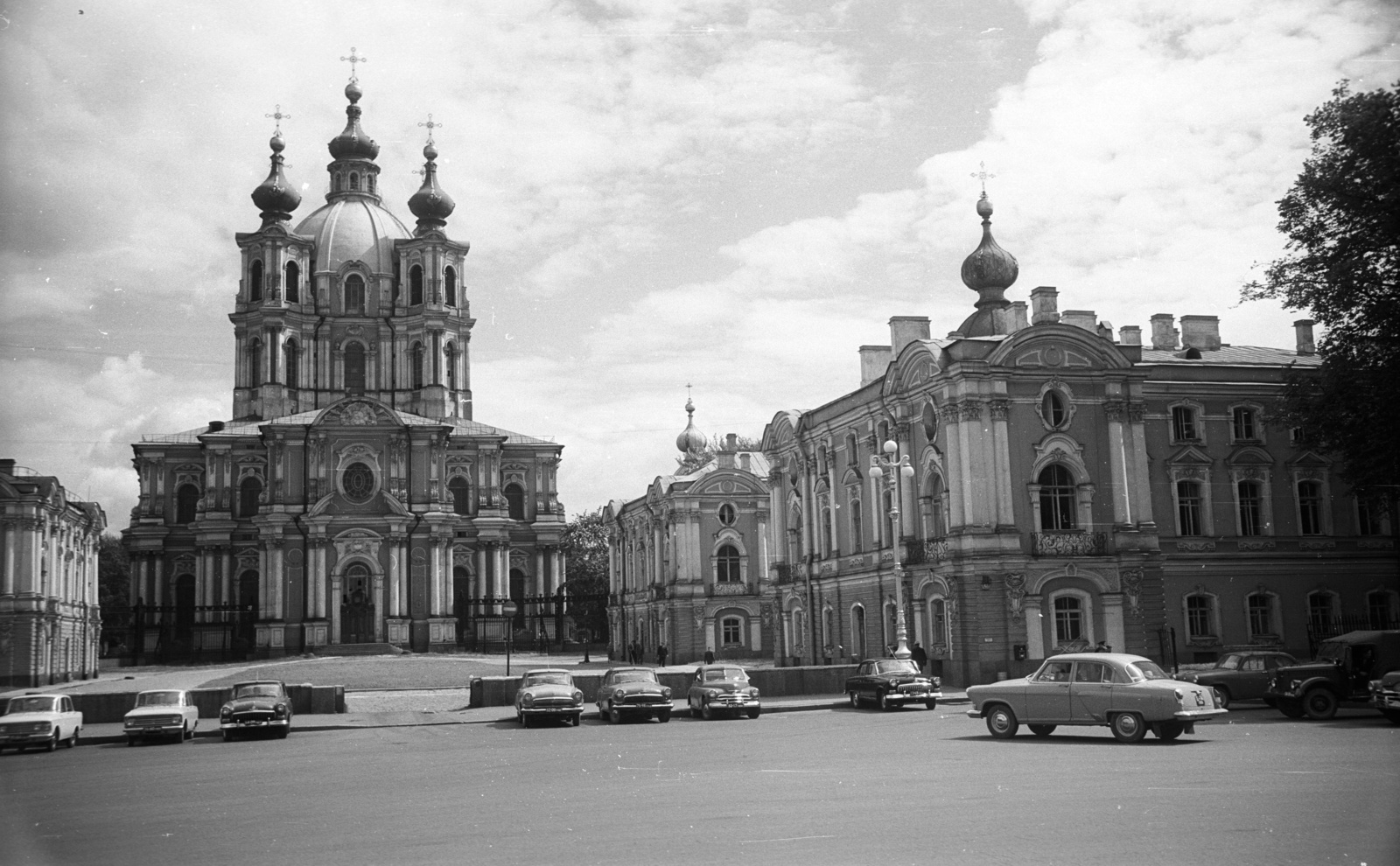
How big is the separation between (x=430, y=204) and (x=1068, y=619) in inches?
2360

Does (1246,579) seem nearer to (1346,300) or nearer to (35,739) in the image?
(1346,300)

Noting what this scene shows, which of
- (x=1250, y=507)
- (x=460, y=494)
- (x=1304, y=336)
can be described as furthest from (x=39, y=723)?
(x=460, y=494)

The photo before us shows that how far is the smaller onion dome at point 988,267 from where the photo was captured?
47094 mm

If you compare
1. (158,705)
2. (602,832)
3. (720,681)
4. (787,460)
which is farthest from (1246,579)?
(602,832)

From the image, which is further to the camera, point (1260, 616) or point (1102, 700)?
point (1260, 616)

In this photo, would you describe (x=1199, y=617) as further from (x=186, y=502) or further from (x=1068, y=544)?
(x=186, y=502)

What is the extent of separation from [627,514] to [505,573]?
31.5ft

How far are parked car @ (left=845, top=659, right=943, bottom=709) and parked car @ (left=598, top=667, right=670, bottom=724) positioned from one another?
4.92 meters

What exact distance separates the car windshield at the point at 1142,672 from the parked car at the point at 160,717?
18607 mm

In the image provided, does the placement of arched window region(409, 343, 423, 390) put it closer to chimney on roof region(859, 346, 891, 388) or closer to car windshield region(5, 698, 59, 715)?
chimney on roof region(859, 346, 891, 388)

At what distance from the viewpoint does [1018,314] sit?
1797 inches

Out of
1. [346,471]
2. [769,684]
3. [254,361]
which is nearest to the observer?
[769,684]

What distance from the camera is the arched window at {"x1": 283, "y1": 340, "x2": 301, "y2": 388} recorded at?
279ft

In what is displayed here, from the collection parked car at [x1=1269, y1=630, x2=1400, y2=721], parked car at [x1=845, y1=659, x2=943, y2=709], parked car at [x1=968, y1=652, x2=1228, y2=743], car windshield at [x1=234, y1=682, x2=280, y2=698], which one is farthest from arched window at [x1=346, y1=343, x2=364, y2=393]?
parked car at [x1=968, y1=652, x2=1228, y2=743]
